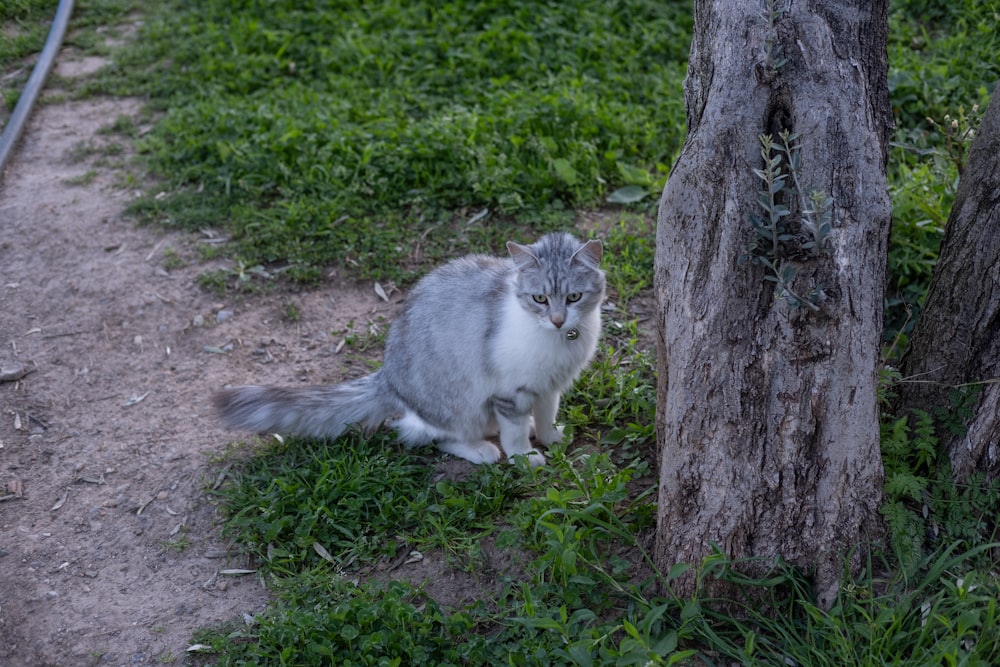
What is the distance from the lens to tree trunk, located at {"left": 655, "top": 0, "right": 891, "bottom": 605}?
124 inches

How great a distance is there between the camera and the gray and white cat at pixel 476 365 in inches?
165

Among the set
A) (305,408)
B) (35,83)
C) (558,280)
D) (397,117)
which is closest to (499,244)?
(397,117)

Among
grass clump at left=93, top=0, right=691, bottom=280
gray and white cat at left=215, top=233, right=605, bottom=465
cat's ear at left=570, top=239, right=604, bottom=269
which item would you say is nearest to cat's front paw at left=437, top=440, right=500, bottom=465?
gray and white cat at left=215, top=233, right=605, bottom=465

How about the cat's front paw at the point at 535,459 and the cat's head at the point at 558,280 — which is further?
the cat's front paw at the point at 535,459

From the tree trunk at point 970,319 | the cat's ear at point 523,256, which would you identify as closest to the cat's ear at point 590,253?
the cat's ear at point 523,256

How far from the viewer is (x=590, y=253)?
4.24 metres

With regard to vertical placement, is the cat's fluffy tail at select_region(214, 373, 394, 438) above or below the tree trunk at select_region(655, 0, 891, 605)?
below

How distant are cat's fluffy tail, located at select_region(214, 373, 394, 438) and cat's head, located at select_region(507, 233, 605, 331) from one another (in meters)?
0.95

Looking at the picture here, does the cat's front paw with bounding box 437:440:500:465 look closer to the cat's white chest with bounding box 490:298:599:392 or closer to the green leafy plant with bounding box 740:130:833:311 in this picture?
the cat's white chest with bounding box 490:298:599:392

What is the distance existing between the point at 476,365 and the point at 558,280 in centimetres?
59

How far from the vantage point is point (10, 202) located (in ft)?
21.1

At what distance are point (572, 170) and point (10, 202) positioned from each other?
3941 millimetres

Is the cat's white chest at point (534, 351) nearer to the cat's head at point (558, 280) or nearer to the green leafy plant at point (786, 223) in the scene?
the cat's head at point (558, 280)

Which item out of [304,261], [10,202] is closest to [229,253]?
[304,261]
